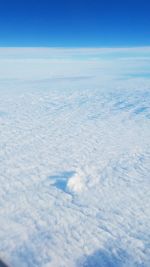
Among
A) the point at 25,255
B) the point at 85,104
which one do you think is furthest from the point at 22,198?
the point at 85,104

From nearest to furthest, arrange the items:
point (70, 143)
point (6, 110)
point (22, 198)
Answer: point (22, 198)
point (70, 143)
point (6, 110)

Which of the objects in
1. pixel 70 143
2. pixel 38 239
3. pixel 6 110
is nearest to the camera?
pixel 38 239

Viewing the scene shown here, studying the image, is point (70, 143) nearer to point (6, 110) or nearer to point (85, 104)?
point (6, 110)

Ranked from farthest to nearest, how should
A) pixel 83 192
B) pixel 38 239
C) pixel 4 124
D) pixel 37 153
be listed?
pixel 4 124, pixel 37 153, pixel 83 192, pixel 38 239

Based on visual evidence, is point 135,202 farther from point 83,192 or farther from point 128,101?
point 128,101

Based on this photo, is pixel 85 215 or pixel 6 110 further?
pixel 6 110

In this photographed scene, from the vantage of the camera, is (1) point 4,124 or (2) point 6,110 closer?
(1) point 4,124

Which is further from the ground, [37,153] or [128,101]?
[128,101]

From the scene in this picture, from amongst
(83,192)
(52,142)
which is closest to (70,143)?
(52,142)

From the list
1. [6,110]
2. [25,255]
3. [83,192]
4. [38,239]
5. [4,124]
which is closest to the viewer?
[25,255]
